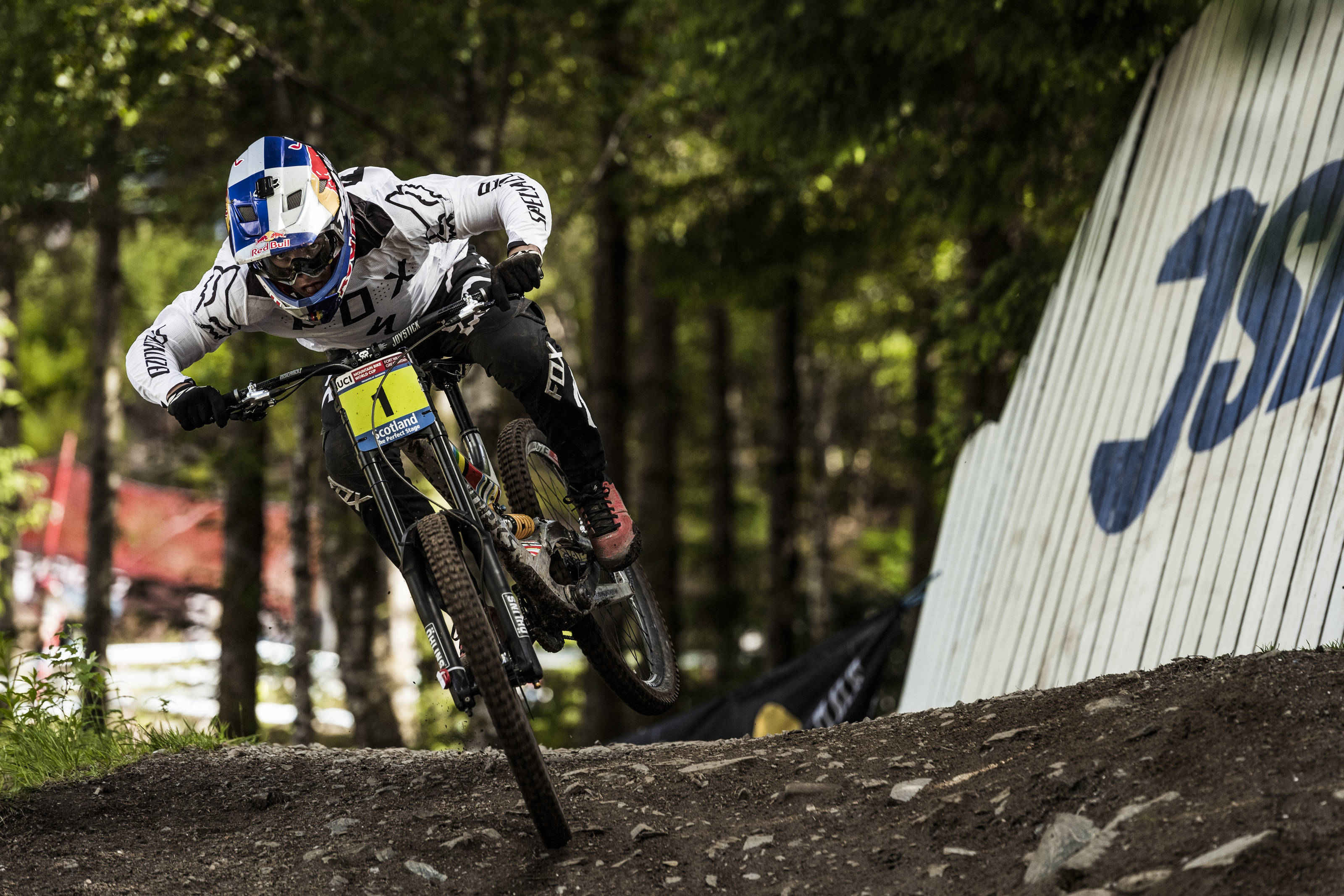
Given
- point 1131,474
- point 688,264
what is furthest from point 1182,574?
point 688,264

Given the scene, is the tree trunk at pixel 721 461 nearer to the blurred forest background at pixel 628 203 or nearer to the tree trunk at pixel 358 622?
the blurred forest background at pixel 628 203

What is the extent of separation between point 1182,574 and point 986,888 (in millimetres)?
3341

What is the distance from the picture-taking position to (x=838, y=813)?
14.4ft

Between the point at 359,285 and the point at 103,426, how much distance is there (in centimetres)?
1325

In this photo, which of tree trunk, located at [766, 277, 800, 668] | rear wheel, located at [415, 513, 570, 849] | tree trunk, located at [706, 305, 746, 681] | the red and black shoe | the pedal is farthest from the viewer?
tree trunk, located at [706, 305, 746, 681]

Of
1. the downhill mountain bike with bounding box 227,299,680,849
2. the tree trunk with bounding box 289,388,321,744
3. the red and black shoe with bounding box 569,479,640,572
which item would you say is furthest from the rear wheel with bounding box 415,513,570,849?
the tree trunk with bounding box 289,388,321,744

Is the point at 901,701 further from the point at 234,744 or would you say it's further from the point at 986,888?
the point at 986,888

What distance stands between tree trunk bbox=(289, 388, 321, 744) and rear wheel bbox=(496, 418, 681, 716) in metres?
7.11

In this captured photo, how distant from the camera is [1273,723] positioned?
12.8 ft

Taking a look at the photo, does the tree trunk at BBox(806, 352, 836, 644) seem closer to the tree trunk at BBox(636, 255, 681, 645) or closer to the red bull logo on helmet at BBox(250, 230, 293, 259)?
the tree trunk at BBox(636, 255, 681, 645)

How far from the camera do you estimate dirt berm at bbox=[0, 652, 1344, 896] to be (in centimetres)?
349

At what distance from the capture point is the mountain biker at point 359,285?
178 inches

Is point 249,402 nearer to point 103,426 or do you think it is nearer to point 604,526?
point 604,526

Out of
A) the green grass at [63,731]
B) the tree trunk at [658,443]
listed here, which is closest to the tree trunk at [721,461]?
the tree trunk at [658,443]
